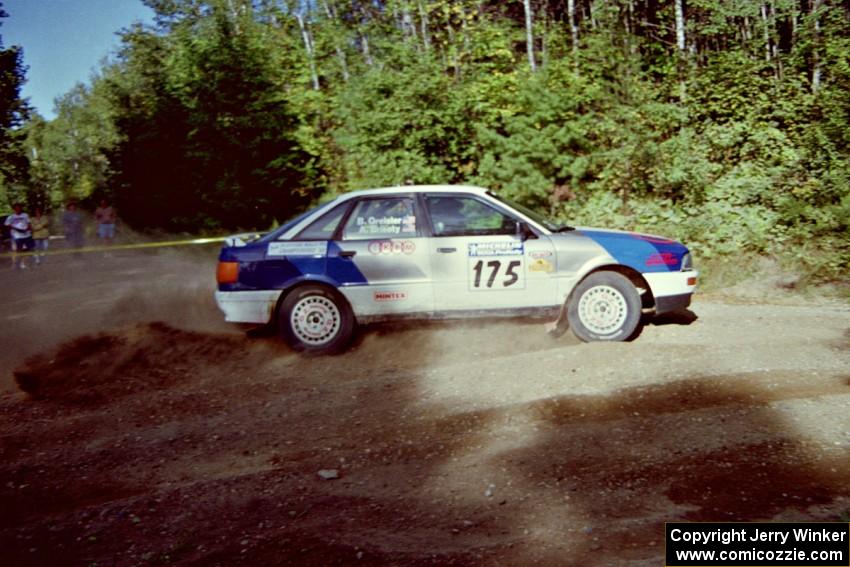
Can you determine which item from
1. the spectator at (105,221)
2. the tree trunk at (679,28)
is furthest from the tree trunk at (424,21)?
the spectator at (105,221)

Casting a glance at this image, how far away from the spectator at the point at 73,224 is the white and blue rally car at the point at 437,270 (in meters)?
15.9

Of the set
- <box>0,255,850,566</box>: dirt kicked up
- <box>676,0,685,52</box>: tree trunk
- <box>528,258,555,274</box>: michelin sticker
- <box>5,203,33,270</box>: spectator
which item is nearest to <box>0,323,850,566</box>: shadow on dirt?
<box>0,255,850,566</box>: dirt kicked up

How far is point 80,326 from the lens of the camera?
378 inches

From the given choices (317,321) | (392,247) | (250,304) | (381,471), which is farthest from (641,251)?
(250,304)

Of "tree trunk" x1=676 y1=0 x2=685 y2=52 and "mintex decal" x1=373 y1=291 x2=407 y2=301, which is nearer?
"mintex decal" x1=373 y1=291 x2=407 y2=301

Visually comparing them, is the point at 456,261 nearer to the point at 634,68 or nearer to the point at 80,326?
the point at 80,326

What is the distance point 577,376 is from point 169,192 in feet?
71.3

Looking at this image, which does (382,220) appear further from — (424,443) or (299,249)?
(424,443)

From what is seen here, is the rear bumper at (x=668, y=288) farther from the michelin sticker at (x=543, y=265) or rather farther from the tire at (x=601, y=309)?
the michelin sticker at (x=543, y=265)

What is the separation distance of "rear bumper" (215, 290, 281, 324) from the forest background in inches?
279

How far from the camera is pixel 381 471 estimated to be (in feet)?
15.2

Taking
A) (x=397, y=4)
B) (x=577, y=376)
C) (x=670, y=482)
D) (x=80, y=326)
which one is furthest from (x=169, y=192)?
(x=670, y=482)

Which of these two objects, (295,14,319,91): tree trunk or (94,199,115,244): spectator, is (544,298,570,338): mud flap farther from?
(295,14,319,91): tree trunk

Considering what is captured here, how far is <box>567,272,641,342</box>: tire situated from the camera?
Result: 7.17 m
